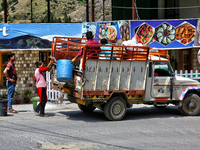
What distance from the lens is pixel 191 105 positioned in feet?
35.4

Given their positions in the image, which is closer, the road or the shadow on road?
the road

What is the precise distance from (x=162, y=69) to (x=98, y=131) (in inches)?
135

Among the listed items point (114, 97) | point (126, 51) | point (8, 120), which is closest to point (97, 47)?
point (126, 51)

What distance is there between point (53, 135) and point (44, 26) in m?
8.12

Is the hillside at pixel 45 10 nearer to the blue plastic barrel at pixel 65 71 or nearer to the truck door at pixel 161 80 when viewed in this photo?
the truck door at pixel 161 80

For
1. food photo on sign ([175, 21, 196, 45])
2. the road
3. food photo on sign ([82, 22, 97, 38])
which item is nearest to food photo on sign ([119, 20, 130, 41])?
food photo on sign ([82, 22, 97, 38])

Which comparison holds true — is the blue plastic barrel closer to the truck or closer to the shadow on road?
the truck

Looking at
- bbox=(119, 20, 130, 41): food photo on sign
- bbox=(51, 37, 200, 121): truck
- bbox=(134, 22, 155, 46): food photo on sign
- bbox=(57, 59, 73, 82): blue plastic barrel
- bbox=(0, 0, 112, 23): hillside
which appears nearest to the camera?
bbox=(57, 59, 73, 82): blue plastic barrel

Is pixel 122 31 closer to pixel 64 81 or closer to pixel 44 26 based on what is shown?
pixel 44 26

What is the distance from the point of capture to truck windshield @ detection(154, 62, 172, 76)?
1031 cm

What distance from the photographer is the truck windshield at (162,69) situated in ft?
33.8

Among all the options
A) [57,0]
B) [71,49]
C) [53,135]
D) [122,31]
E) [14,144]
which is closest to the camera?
[14,144]

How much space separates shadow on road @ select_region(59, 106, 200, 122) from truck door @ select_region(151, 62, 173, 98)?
0.91 m

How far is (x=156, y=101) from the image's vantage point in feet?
34.1
